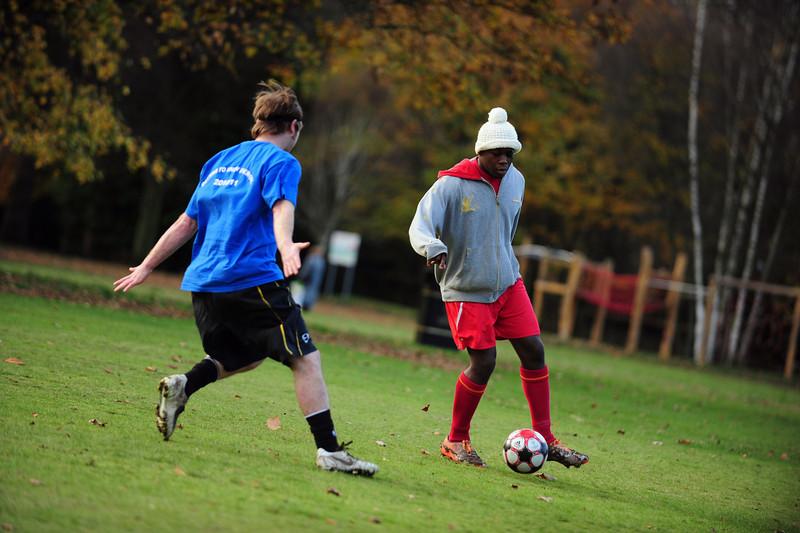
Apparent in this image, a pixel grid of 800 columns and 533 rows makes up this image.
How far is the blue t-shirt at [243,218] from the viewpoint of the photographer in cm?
580

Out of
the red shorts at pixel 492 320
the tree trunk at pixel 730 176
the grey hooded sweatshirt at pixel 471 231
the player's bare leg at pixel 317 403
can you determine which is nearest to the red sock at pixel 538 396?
the red shorts at pixel 492 320

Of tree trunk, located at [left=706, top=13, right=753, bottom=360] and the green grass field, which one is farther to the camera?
tree trunk, located at [left=706, top=13, right=753, bottom=360]

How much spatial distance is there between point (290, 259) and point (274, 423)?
2.31 metres

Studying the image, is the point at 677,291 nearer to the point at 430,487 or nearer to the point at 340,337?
the point at 340,337

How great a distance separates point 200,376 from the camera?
20.5 feet

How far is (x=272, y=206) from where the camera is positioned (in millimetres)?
5715

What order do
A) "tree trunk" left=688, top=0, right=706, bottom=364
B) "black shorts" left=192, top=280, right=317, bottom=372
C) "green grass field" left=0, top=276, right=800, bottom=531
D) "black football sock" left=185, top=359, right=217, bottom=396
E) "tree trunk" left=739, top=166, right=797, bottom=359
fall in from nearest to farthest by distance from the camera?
"green grass field" left=0, top=276, right=800, bottom=531 → "black shorts" left=192, top=280, right=317, bottom=372 → "black football sock" left=185, top=359, right=217, bottom=396 → "tree trunk" left=739, top=166, right=797, bottom=359 → "tree trunk" left=688, top=0, right=706, bottom=364

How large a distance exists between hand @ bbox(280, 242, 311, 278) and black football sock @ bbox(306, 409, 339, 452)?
0.89 metres

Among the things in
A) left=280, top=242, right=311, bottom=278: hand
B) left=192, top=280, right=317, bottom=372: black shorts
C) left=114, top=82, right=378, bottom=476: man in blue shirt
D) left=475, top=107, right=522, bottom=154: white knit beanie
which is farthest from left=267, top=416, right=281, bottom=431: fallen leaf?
left=475, top=107, right=522, bottom=154: white knit beanie

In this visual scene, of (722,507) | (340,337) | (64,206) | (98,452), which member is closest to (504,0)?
(340,337)

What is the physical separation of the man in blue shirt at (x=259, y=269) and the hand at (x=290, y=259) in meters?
0.13

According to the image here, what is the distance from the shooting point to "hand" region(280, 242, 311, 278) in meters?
5.28

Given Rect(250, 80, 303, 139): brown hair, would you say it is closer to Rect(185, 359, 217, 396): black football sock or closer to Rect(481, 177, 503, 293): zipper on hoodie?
Rect(185, 359, 217, 396): black football sock

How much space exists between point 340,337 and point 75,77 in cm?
587
